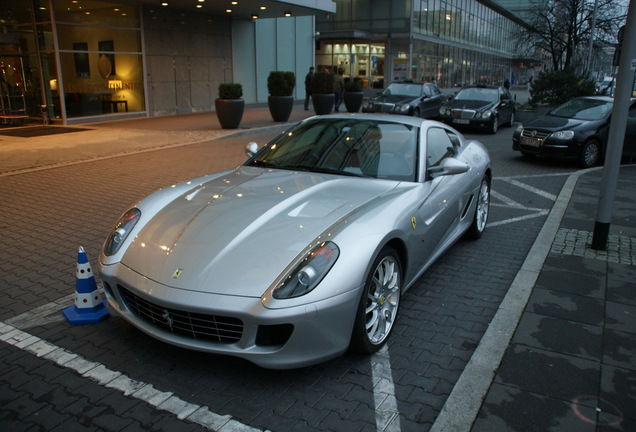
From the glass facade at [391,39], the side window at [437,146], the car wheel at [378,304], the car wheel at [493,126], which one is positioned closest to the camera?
the car wheel at [378,304]

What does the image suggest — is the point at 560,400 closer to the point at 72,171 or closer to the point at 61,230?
the point at 61,230

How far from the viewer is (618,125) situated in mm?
5395

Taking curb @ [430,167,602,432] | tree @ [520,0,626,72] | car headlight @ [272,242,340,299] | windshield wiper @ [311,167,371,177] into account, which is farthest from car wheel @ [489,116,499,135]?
car headlight @ [272,242,340,299]

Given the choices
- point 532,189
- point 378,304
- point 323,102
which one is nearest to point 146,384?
point 378,304

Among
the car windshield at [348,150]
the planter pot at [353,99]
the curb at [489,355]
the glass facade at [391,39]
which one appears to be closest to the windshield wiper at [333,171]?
the car windshield at [348,150]

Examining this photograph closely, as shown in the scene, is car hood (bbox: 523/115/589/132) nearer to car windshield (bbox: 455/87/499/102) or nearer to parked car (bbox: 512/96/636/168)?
parked car (bbox: 512/96/636/168)

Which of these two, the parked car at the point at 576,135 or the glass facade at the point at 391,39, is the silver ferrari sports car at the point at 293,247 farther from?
the glass facade at the point at 391,39

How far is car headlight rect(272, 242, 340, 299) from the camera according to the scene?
9.71 feet

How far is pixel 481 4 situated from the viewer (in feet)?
177

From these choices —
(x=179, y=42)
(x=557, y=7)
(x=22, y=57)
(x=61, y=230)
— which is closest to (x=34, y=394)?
(x=61, y=230)

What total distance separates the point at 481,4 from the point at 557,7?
98.2 ft

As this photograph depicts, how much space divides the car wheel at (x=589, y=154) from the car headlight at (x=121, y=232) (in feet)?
33.0

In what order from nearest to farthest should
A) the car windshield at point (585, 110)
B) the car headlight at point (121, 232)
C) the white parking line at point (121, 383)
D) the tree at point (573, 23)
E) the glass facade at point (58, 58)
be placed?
1. the white parking line at point (121, 383)
2. the car headlight at point (121, 232)
3. the car windshield at point (585, 110)
4. the glass facade at point (58, 58)
5. the tree at point (573, 23)

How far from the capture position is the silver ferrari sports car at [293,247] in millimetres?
2969
